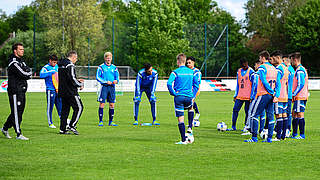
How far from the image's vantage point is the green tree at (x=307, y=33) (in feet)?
178

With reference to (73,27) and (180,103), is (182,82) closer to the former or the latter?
(180,103)

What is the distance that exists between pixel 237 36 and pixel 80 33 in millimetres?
25448

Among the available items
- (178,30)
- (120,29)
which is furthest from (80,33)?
(178,30)

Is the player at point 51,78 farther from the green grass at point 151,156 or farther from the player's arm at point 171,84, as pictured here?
the player's arm at point 171,84

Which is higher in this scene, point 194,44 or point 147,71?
point 194,44

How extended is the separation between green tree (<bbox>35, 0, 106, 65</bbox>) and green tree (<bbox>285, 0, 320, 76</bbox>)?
2320cm

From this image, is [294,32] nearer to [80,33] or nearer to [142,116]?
[80,33]

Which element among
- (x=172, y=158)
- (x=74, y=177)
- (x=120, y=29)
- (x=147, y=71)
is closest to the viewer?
(x=74, y=177)

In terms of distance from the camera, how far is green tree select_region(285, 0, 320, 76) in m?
54.3

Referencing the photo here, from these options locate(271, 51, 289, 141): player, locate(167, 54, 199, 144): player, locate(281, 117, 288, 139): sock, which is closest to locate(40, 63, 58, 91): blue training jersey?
locate(167, 54, 199, 144): player

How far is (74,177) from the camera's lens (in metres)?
7.02

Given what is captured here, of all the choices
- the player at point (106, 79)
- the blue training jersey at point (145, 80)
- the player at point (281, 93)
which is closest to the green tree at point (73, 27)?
the blue training jersey at point (145, 80)

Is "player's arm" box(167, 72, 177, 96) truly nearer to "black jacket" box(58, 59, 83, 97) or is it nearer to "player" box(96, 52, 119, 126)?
"black jacket" box(58, 59, 83, 97)

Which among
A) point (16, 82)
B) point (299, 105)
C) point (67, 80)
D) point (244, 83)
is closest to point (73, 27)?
point (67, 80)
